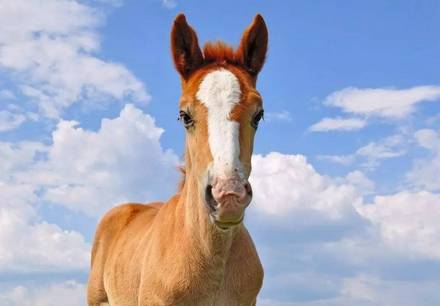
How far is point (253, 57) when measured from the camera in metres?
8.20

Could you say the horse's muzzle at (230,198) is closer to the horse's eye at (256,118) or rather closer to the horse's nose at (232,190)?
the horse's nose at (232,190)

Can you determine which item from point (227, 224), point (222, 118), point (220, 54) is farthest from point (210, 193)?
point (220, 54)

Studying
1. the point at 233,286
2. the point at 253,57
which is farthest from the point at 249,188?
the point at 253,57

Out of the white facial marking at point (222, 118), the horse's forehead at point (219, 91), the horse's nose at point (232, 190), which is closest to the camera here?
the horse's nose at point (232, 190)

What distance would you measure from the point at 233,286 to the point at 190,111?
210 cm

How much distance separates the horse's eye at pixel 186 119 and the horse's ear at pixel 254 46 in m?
1.19

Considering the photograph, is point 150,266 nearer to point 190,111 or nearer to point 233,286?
point 233,286

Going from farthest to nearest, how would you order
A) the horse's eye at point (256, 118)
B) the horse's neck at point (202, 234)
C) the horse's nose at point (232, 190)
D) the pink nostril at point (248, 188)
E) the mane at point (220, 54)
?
the mane at point (220, 54)
the horse's neck at point (202, 234)
the horse's eye at point (256, 118)
the pink nostril at point (248, 188)
the horse's nose at point (232, 190)

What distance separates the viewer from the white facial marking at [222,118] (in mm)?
6477

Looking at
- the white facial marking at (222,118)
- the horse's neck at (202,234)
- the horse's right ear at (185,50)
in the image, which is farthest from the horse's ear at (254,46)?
the horse's neck at (202,234)

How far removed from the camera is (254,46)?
826cm

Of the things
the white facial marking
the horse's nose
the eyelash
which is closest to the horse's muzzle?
the horse's nose

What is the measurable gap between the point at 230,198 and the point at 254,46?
2.70 meters

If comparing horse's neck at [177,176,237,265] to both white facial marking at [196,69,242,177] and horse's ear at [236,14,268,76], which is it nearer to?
white facial marking at [196,69,242,177]
